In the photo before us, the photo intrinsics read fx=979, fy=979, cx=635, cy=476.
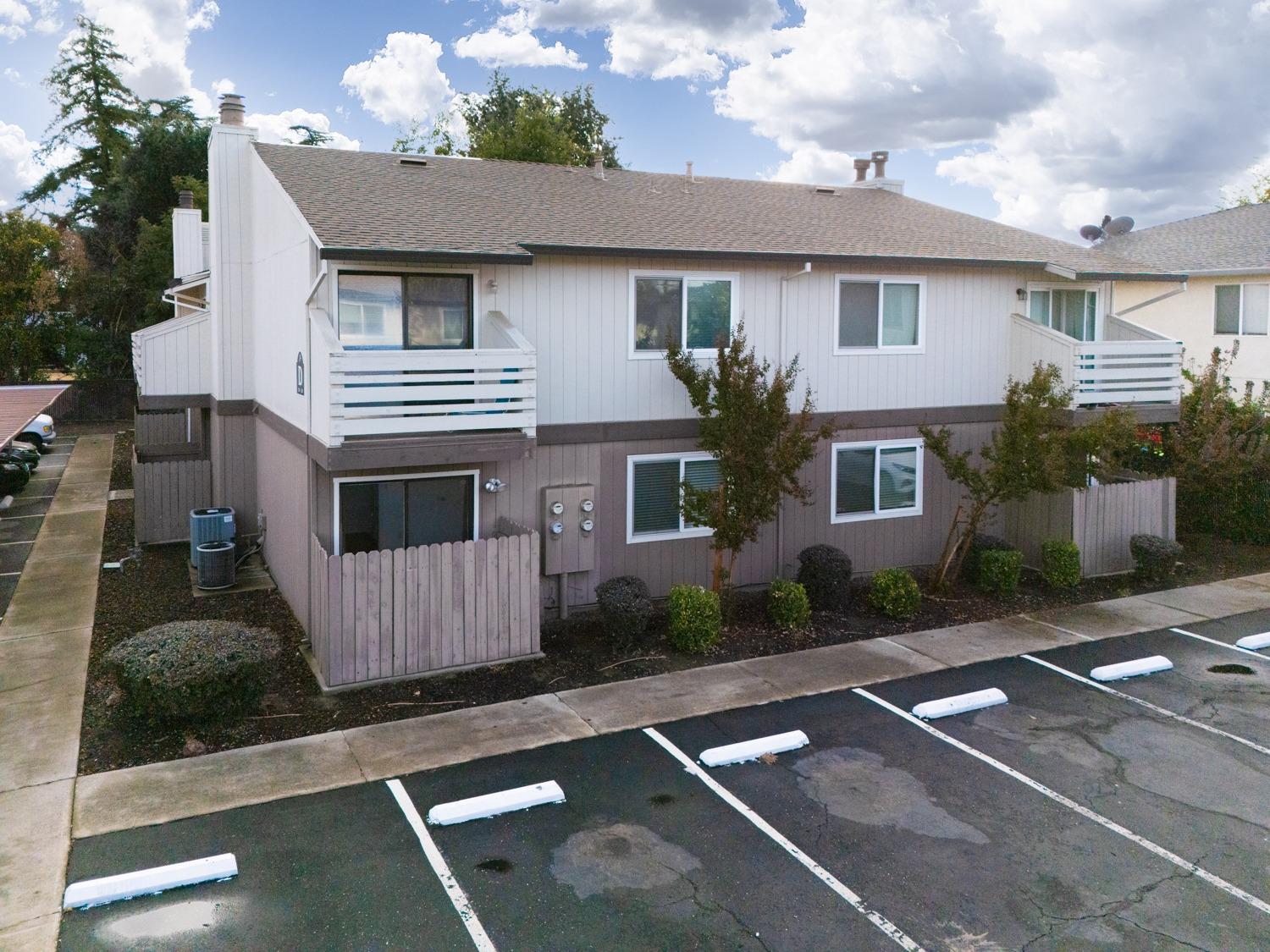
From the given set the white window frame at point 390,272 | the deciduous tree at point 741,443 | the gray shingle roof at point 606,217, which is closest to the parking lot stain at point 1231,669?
the deciduous tree at point 741,443

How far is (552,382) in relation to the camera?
46.8 ft

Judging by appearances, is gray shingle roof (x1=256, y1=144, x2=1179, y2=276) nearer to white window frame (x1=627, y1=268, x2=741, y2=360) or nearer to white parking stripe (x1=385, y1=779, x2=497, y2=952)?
white window frame (x1=627, y1=268, x2=741, y2=360)

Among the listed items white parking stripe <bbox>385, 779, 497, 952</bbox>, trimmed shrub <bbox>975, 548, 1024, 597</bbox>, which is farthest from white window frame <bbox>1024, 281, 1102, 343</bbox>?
white parking stripe <bbox>385, 779, 497, 952</bbox>

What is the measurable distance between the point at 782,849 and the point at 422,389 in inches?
273

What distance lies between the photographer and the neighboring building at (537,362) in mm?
12281

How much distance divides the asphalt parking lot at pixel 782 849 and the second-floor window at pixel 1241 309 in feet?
59.7

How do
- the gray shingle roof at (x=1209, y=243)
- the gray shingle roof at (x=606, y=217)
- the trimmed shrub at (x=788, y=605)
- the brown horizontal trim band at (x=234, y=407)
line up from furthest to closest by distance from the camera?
the gray shingle roof at (x=1209, y=243) < the brown horizontal trim band at (x=234, y=407) < the trimmed shrub at (x=788, y=605) < the gray shingle roof at (x=606, y=217)

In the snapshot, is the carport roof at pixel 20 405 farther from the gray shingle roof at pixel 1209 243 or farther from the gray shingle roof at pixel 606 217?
the gray shingle roof at pixel 1209 243

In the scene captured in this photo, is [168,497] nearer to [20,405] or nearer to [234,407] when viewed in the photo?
[234,407]

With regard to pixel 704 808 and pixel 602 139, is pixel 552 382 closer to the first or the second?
pixel 704 808

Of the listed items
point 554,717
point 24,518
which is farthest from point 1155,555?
point 24,518

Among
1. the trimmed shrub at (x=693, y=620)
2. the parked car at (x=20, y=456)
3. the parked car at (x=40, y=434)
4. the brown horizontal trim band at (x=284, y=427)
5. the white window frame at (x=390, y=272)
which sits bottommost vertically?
the trimmed shrub at (x=693, y=620)

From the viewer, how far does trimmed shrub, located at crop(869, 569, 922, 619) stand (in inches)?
588

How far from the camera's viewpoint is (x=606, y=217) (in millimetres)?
15734
